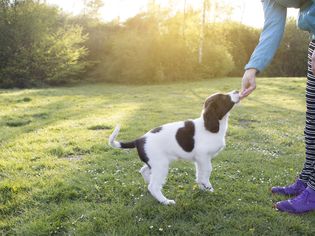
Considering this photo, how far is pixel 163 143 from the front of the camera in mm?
4742

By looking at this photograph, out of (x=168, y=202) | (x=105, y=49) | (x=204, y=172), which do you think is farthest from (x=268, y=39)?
(x=105, y=49)

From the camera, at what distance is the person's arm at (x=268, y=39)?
4.31m

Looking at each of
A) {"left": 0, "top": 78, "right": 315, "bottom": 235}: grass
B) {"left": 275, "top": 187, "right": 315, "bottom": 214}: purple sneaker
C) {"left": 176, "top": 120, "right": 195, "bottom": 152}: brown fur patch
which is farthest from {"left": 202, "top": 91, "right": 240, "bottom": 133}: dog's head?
{"left": 275, "top": 187, "right": 315, "bottom": 214}: purple sneaker

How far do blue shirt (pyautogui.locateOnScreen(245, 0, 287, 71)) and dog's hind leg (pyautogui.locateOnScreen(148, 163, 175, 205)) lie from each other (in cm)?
162

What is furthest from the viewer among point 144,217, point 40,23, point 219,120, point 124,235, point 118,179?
point 40,23

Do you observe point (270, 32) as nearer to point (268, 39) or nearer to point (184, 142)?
point (268, 39)

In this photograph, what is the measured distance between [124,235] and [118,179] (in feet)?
5.73

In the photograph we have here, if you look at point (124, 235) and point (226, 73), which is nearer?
point (124, 235)

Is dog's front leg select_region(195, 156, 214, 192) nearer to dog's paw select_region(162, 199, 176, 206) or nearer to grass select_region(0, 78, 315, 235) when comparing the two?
grass select_region(0, 78, 315, 235)

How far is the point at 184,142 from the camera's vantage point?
4.80 meters

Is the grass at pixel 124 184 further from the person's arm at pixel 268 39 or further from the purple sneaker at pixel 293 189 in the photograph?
the person's arm at pixel 268 39

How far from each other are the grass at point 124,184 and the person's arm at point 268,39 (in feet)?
5.07

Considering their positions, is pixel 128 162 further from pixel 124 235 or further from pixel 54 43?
pixel 54 43

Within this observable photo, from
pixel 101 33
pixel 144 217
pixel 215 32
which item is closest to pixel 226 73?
pixel 215 32
